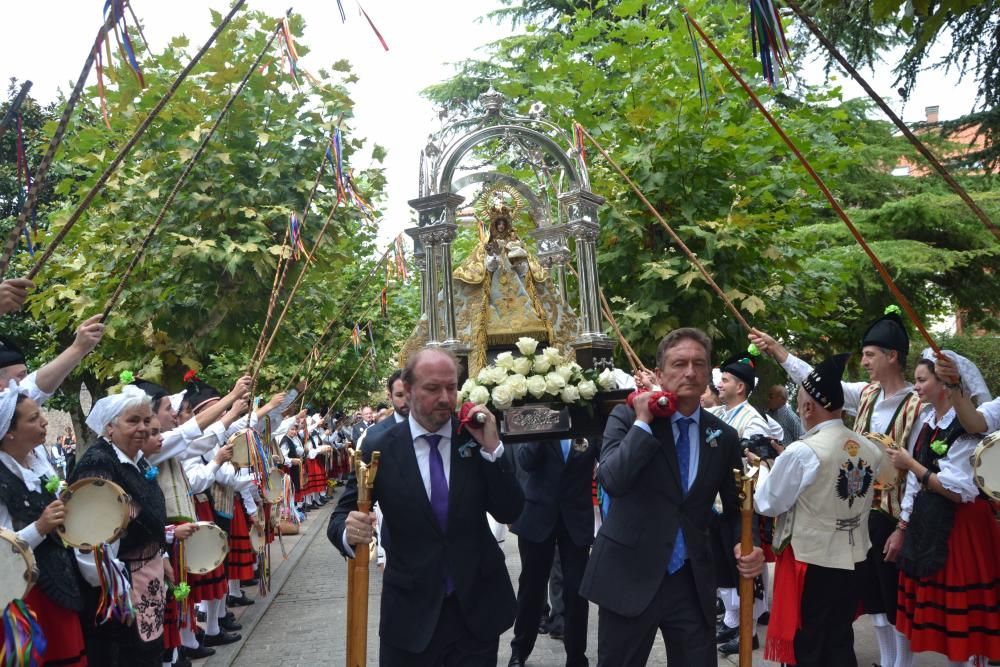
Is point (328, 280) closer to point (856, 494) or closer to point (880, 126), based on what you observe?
point (856, 494)

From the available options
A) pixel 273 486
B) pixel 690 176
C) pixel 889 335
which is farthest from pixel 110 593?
pixel 690 176

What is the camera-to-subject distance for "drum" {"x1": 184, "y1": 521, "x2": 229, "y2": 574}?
23.5ft

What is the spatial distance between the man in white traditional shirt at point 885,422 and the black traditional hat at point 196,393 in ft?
18.5

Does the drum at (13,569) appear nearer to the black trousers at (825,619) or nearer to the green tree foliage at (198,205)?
the black trousers at (825,619)

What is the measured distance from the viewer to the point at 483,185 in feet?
35.3

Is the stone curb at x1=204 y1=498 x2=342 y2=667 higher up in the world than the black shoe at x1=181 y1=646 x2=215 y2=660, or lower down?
lower down

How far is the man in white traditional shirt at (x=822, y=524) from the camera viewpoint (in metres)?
5.28

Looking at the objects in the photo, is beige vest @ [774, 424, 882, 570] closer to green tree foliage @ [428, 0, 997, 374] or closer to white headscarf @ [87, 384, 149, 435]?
white headscarf @ [87, 384, 149, 435]

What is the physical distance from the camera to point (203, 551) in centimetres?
722

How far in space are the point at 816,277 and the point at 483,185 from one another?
16.6 feet

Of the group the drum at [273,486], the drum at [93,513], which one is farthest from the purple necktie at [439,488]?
the drum at [273,486]

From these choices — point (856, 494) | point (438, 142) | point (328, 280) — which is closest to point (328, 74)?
point (438, 142)

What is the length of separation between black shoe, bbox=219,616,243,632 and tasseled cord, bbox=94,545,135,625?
4343mm

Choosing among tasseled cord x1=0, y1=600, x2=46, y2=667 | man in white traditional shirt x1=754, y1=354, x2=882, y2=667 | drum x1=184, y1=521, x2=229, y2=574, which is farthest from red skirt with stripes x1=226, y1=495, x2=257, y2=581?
man in white traditional shirt x1=754, y1=354, x2=882, y2=667
